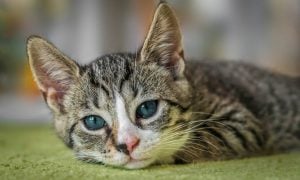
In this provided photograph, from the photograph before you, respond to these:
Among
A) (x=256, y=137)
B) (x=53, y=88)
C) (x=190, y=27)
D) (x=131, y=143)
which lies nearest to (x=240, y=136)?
(x=256, y=137)

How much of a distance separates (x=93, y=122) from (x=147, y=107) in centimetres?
22

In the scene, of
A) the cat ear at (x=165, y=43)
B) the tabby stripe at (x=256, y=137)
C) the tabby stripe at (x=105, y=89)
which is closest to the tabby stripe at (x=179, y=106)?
the cat ear at (x=165, y=43)

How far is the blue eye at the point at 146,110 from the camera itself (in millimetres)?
2121

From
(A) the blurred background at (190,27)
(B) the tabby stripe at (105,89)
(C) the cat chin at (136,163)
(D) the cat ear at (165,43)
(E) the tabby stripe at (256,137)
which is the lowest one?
(A) the blurred background at (190,27)

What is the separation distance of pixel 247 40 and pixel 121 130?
11.9ft

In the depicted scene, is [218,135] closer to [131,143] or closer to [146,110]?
[146,110]

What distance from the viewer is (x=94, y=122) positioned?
218cm

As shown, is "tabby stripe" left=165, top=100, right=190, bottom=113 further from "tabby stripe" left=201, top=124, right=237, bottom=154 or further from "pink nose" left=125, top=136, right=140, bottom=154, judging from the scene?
"pink nose" left=125, top=136, right=140, bottom=154

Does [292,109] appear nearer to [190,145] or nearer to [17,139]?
[190,145]

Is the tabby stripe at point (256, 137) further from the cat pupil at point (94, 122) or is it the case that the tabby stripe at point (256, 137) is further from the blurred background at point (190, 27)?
the blurred background at point (190, 27)

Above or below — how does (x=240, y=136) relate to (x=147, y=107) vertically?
below

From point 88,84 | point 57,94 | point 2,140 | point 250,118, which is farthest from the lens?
point 2,140

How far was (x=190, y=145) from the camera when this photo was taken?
2.28 meters

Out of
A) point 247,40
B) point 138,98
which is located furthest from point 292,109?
point 247,40
